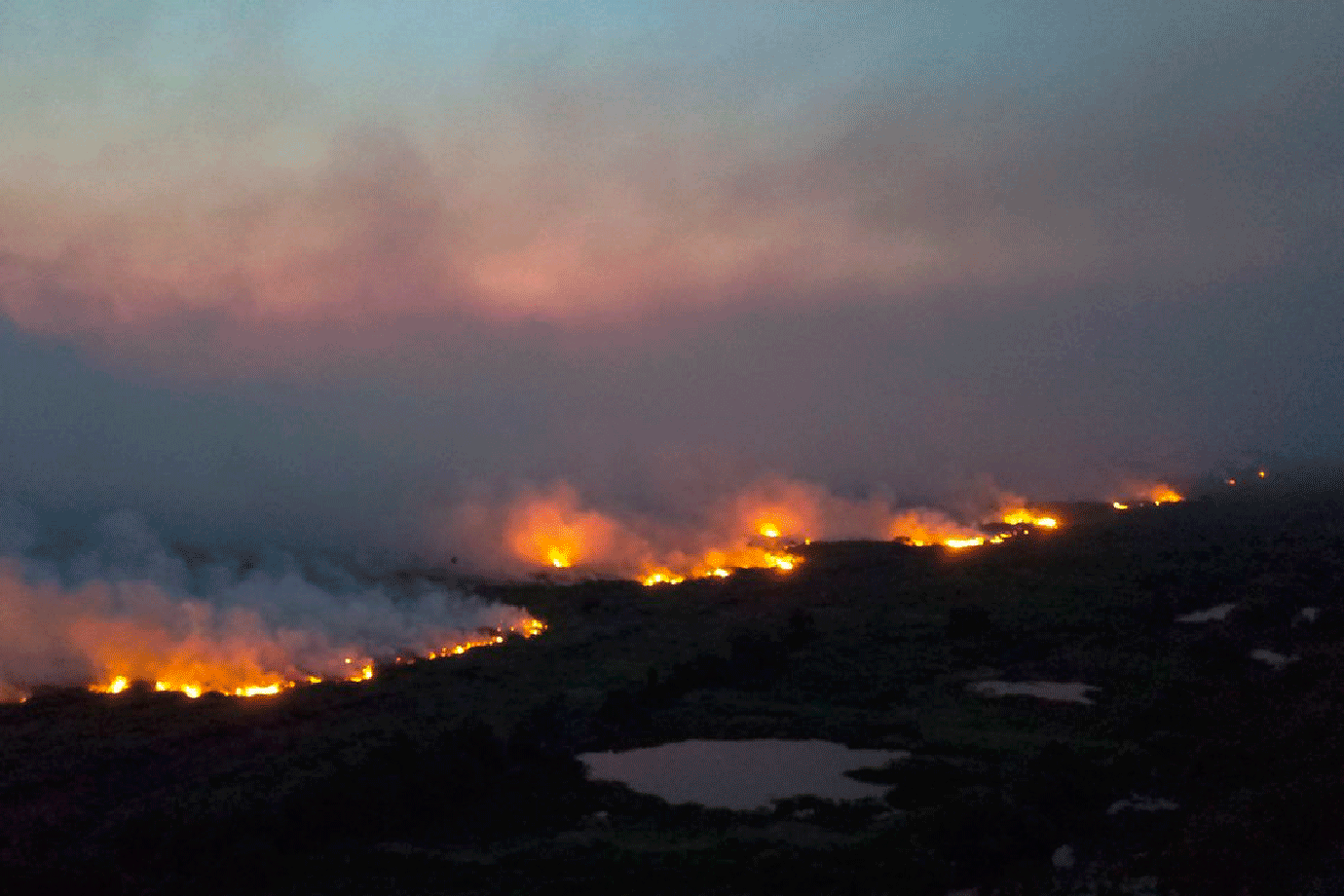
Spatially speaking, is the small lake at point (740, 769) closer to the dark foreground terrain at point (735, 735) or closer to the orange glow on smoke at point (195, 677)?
the dark foreground terrain at point (735, 735)

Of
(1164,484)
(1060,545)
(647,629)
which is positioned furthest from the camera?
(1164,484)

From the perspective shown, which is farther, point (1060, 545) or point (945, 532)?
Answer: point (945, 532)

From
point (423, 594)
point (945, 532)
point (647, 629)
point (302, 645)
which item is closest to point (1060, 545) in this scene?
point (945, 532)

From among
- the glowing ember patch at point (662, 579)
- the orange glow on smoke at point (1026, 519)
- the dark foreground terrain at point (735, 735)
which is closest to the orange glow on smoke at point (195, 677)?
the dark foreground terrain at point (735, 735)

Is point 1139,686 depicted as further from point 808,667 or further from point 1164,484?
point 1164,484

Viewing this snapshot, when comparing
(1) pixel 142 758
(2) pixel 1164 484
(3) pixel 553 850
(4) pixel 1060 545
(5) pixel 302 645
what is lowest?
(3) pixel 553 850

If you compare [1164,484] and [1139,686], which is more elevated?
[1164,484]

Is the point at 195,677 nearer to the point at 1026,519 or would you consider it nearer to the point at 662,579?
the point at 662,579

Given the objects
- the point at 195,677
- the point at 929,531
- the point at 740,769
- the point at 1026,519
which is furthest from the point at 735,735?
the point at 1026,519
